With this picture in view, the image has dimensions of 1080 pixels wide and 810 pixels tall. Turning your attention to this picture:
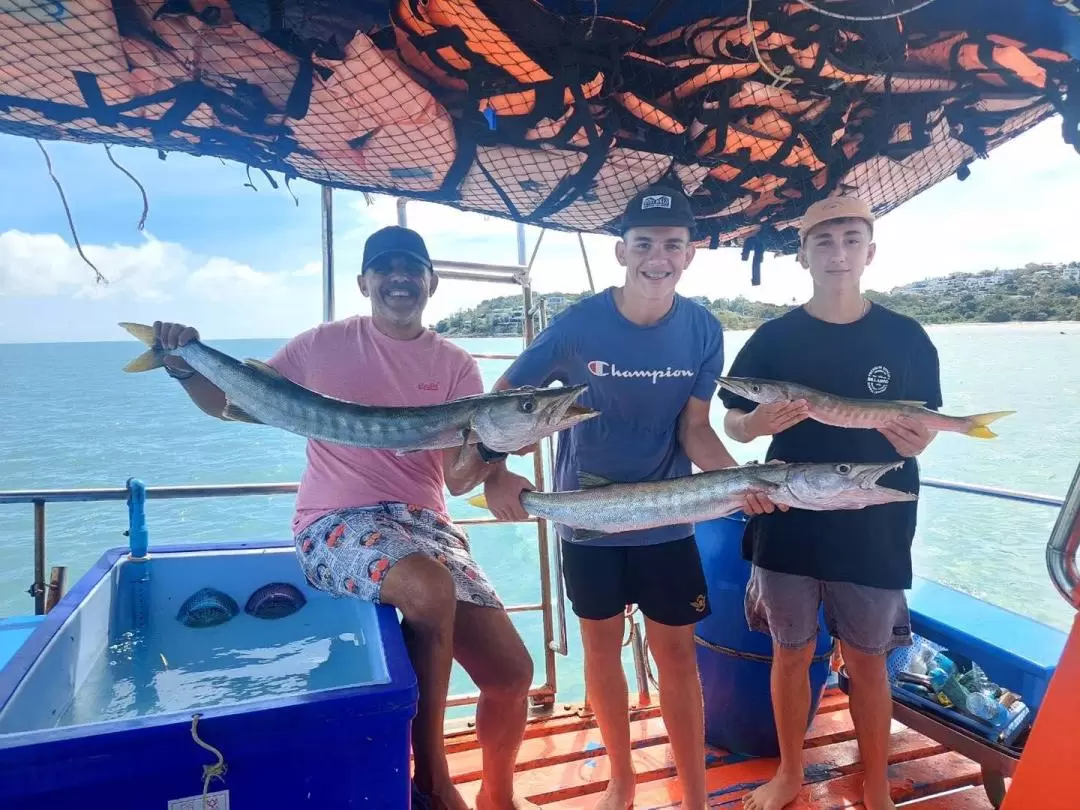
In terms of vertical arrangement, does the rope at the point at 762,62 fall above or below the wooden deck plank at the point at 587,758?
above

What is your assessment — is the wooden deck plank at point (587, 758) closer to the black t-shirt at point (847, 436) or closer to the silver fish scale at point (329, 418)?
the black t-shirt at point (847, 436)

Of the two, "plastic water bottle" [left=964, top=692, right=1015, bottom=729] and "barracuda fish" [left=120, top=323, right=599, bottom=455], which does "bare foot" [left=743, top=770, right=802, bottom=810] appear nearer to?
"plastic water bottle" [left=964, top=692, right=1015, bottom=729]

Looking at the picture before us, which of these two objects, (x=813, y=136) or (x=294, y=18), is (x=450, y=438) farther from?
(x=813, y=136)

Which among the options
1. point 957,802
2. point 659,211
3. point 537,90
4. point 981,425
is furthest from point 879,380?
point 957,802

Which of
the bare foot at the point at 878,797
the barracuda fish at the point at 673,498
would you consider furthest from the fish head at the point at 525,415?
the bare foot at the point at 878,797

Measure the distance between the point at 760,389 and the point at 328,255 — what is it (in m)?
2.06

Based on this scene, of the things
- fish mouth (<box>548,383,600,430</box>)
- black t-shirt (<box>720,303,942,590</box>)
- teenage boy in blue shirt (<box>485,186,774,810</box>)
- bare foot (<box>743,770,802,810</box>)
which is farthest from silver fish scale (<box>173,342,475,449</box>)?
bare foot (<box>743,770,802,810</box>)

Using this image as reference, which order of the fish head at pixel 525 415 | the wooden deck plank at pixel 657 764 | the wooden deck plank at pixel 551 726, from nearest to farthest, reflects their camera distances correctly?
the fish head at pixel 525 415 → the wooden deck plank at pixel 657 764 → the wooden deck plank at pixel 551 726

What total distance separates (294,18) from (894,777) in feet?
12.6

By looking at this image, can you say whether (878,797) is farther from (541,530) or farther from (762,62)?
(762,62)

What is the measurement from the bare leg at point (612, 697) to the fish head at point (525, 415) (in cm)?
91

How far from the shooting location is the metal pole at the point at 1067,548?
1.08 m

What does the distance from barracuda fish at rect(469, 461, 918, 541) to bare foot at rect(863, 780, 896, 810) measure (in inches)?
47.4

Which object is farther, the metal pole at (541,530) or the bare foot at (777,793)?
the metal pole at (541,530)
